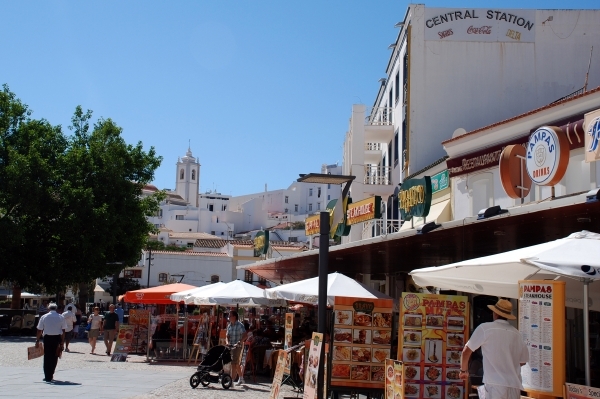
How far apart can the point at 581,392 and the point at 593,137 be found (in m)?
7.45

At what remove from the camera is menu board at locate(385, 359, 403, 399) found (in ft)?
29.8

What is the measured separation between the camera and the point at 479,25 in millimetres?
29688

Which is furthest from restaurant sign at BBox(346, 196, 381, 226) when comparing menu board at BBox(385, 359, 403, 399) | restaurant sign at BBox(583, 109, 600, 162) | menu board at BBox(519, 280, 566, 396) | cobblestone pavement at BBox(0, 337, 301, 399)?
menu board at BBox(519, 280, 566, 396)

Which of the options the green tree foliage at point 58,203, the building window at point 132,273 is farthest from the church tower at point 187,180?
the green tree foliage at point 58,203

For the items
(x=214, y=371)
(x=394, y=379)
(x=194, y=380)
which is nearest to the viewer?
(x=394, y=379)

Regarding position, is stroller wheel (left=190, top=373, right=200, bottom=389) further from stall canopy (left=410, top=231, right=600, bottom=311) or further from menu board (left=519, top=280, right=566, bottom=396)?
menu board (left=519, top=280, right=566, bottom=396)

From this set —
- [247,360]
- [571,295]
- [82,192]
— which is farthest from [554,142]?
[82,192]

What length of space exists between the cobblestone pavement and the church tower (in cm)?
13235

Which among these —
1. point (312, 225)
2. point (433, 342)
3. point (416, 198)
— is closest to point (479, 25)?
point (312, 225)

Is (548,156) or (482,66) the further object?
(482,66)

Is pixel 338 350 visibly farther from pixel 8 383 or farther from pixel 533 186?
pixel 533 186

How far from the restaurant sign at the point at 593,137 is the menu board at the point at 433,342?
515 centimetres

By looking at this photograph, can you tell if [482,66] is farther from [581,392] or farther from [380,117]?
[581,392]

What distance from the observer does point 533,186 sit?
1962 centimetres
